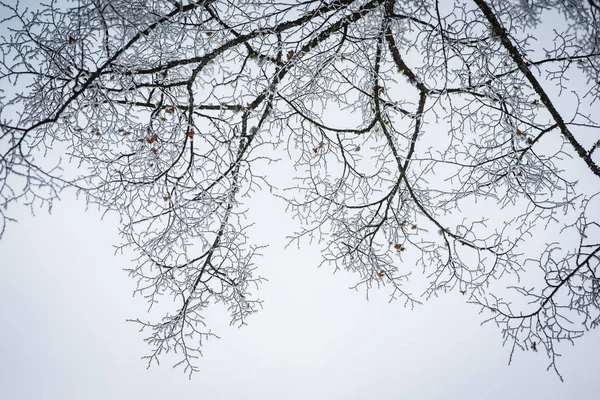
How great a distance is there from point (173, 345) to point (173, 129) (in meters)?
2.53

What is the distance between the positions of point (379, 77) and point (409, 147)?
3.23 ft

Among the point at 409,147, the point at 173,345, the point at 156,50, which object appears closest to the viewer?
the point at 156,50

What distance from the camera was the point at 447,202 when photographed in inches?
161

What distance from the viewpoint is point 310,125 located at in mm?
4547

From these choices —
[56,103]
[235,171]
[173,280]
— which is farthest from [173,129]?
[173,280]

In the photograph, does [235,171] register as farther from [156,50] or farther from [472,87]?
[472,87]

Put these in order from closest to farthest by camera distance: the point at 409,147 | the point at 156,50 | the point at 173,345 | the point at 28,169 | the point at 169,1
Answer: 1. the point at 28,169
2. the point at 169,1
3. the point at 156,50
4. the point at 173,345
5. the point at 409,147

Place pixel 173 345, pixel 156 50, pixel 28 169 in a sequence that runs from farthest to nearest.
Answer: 1. pixel 173 345
2. pixel 156 50
3. pixel 28 169

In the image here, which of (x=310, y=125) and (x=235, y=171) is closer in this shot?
(x=235, y=171)

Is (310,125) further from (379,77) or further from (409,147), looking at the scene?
(409,147)

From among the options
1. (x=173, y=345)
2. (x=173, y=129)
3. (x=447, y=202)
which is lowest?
(x=173, y=345)

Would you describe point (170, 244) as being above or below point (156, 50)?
below

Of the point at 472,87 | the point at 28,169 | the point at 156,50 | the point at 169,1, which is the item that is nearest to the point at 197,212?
the point at 28,169

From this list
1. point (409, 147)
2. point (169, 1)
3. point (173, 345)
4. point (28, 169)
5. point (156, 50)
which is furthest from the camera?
point (409, 147)
